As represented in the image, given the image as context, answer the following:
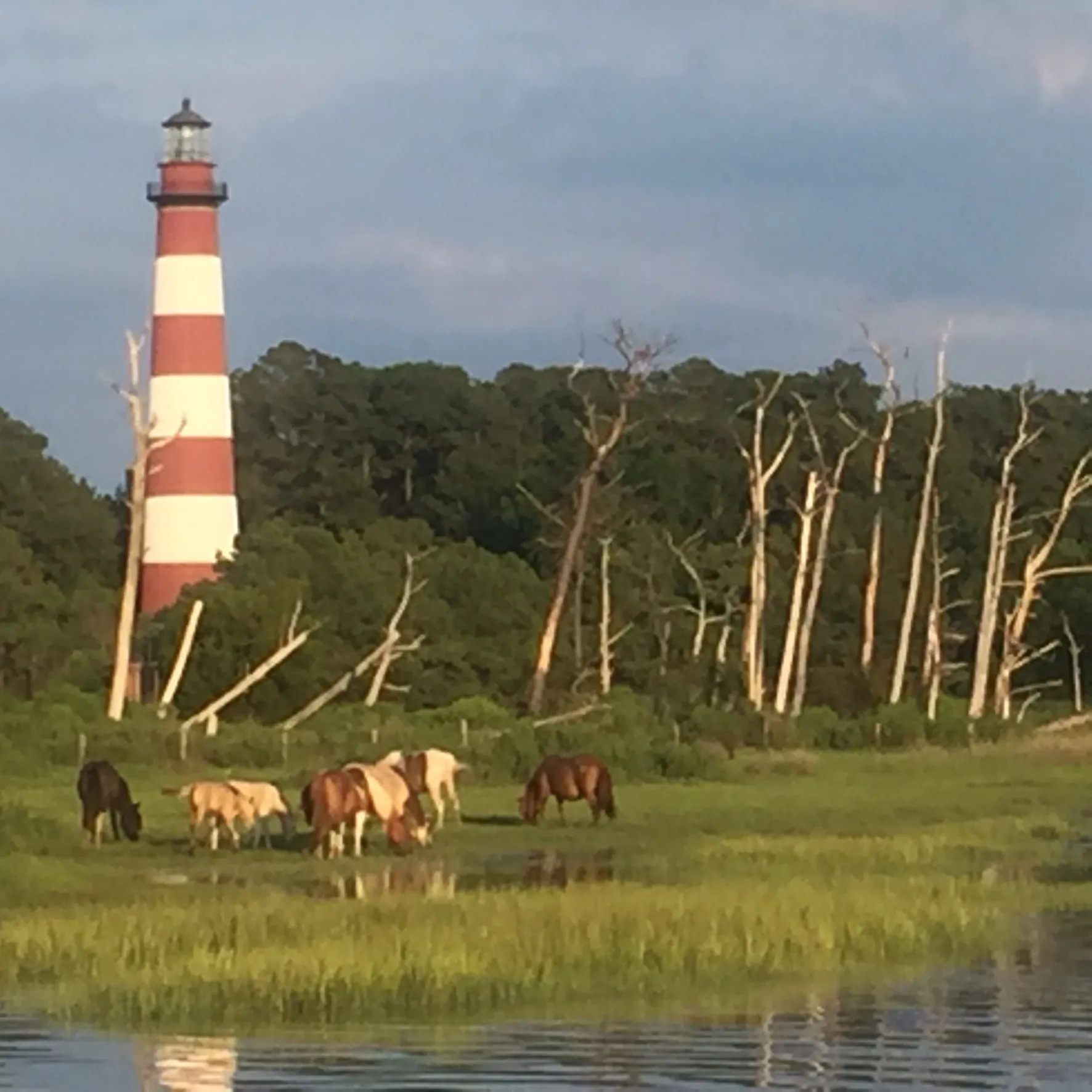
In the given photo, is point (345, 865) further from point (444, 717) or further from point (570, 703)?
point (570, 703)

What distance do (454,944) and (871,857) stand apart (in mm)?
10290

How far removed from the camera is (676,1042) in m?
16.6

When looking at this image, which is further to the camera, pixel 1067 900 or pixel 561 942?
pixel 1067 900

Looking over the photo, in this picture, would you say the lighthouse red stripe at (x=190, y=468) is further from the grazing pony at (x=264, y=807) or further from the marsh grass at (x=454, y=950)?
the marsh grass at (x=454, y=950)

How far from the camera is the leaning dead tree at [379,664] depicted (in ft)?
145

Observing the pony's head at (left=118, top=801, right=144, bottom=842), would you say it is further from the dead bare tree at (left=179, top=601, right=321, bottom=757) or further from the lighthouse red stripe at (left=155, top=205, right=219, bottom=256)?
the lighthouse red stripe at (left=155, top=205, right=219, bottom=256)

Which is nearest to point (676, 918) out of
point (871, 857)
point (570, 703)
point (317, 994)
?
point (317, 994)

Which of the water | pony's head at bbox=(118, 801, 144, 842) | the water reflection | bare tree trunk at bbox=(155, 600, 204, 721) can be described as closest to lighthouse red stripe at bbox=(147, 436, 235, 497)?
bare tree trunk at bbox=(155, 600, 204, 721)

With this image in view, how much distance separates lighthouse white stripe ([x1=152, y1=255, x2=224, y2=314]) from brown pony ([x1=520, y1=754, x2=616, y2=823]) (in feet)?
71.6

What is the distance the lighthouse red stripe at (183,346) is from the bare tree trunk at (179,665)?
25.2ft

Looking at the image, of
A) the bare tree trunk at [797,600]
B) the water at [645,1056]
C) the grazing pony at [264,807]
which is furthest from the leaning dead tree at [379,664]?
the water at [645,1056]

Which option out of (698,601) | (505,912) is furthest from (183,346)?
(505,912)

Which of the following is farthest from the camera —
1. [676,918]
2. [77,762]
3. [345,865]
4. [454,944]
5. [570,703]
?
[570,703]

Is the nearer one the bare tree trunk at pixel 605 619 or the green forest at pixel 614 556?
the green forest at pixel 614 556
